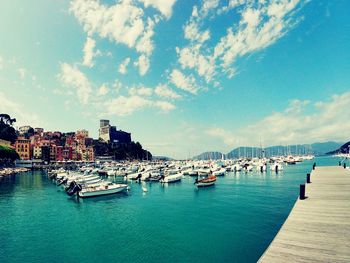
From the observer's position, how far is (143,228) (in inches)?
1155

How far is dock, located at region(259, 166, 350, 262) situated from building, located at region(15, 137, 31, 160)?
17048 cm

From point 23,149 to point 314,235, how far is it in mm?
176468

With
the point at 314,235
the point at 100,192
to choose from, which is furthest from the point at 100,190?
the point at 314,235

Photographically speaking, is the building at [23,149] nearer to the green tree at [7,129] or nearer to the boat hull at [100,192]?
the green tree at [7,129]

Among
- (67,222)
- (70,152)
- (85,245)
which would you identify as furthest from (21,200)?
(70,152)

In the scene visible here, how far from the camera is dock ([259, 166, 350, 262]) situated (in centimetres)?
1176

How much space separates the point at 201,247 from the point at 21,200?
140 feet

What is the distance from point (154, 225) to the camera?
99.7ft

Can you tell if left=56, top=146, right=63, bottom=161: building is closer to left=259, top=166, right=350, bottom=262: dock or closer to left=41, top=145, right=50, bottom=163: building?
left=41, top=145, right=50, bottom=163: building

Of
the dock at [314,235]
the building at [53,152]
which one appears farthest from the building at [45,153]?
the dock at [314,235]

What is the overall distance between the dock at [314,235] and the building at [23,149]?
6712 inches

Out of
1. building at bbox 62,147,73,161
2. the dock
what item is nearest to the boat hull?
the dock

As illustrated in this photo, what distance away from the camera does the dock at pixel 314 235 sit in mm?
11758

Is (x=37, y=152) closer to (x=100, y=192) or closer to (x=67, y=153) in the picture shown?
(x=67, y=153)
